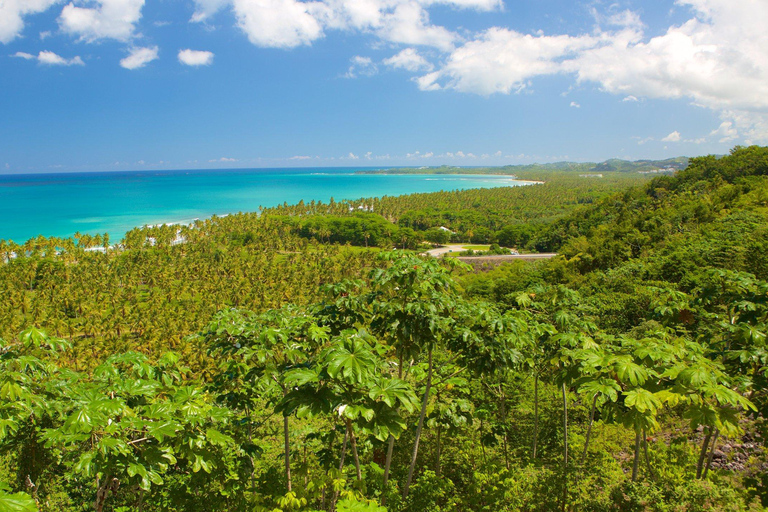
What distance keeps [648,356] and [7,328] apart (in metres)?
49.3

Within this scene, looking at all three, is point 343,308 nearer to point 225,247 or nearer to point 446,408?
point 446,408

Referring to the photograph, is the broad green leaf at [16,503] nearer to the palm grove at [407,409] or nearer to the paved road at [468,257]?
the palm grove at [407,409]

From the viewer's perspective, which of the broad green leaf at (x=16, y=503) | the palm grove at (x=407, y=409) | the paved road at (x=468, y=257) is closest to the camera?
the broad green leaf at (x=16, y=503)

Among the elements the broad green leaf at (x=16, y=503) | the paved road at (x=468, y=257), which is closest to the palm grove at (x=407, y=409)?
the broad green leaf at (x=16, y=503)

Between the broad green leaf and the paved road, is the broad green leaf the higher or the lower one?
the higher one

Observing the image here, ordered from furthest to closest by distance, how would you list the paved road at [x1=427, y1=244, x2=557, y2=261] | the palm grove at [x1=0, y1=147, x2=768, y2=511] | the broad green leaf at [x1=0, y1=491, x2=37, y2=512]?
the paved road at [x1=427, y1=244, x2=557, y2=261] < the palm grove at [x1=0, y1=147, x2=768, y2=511] < the broad green leaf at [x1=0, y1=491, x2=37, y2=512]

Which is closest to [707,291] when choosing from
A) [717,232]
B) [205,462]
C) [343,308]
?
[343,308]

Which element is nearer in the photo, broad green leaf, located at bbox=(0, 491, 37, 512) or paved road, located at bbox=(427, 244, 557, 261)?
broad green leaf, located at bbox=(0, 491, 37, 512)

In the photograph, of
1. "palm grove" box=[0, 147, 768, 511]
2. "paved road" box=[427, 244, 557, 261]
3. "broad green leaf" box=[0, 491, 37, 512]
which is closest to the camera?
"broad green leaf" box=[0, 491, 37, 512]

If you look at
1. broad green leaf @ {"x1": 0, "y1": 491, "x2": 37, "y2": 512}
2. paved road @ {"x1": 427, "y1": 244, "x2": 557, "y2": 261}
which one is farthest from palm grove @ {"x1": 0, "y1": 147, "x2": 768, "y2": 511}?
paved road @ {"x1": 427, "y1": 244, "x2": 557, "y2": 261}

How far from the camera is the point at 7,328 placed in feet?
117

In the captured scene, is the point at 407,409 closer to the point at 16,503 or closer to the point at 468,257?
the point at 16,503

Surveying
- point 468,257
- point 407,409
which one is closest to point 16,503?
point 407,409

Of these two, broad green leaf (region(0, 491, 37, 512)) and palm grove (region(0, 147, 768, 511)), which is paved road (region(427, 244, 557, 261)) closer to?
palm grove (region(0, 147, 768, 511))
